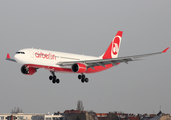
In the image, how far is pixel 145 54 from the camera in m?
→ 66.6

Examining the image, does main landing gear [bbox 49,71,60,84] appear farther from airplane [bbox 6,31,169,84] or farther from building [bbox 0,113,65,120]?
building [bbox 0,113,65,120]

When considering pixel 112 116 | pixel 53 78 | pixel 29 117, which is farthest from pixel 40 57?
pixel 29 117

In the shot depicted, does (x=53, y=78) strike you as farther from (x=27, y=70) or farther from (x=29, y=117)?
(x=29, y=117)

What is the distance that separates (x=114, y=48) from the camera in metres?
86.8

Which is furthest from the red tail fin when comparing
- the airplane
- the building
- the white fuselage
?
the building

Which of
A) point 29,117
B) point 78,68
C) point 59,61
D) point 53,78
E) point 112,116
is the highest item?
point 59,61

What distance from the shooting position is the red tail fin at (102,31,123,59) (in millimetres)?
85000

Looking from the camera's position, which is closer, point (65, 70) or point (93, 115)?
point (65, 70)

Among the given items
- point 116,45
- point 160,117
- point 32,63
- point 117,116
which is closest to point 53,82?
point 32,63

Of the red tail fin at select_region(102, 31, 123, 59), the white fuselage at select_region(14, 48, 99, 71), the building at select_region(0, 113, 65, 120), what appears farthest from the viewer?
the building at select_region(0, 113, 65, 120)

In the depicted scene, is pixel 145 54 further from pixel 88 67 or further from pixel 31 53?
pixel 31 53

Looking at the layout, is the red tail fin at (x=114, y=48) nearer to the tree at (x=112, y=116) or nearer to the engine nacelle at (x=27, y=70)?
the tree at (x=112, y=116)

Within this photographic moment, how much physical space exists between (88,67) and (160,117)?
3607cm

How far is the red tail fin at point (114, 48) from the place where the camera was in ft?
279
